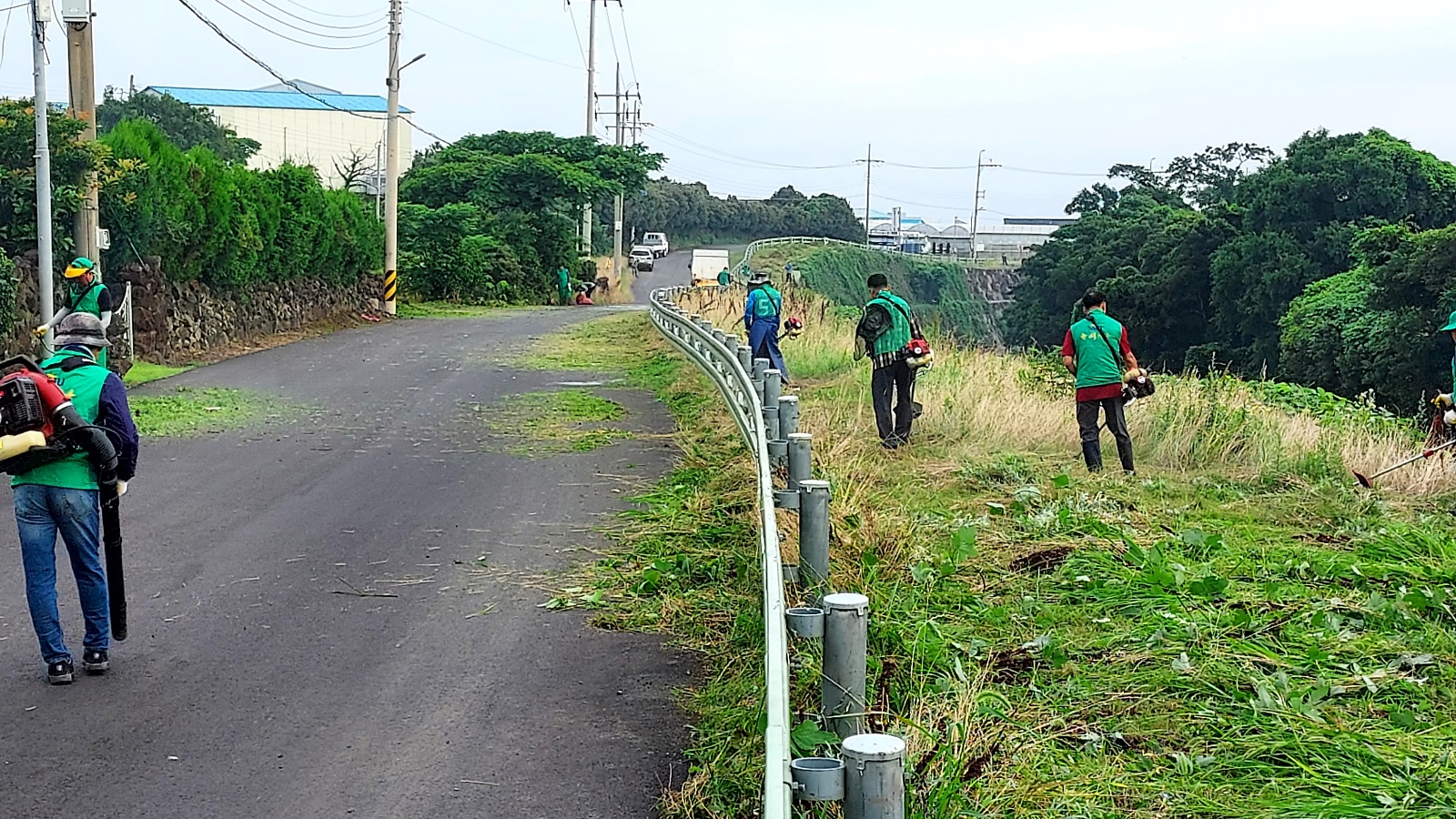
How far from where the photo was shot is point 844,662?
14.3 ft

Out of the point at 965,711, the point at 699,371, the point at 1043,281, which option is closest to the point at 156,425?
the point at 699,371

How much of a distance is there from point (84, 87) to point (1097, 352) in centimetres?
1287

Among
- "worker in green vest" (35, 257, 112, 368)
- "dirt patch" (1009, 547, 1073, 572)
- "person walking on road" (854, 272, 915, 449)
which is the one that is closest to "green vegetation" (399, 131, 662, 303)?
"worker in green vest" (35, 257, 112, 368)

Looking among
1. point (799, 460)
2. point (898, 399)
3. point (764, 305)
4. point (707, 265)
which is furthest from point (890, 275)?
point (799, 460)

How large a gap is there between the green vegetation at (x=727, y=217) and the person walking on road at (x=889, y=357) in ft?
295

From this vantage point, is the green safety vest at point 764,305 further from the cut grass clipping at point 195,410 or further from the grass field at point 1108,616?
the cut grass clipping at point 195,410

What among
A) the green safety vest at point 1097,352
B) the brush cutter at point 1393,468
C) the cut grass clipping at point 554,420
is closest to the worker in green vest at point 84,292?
the cut grass clipping at point 554,420

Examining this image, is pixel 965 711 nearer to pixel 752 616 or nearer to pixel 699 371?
pixel 752 616

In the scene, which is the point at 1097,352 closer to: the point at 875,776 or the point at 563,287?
the point at 875,776

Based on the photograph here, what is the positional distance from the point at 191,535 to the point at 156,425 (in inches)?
202

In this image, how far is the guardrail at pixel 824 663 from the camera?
3.07m

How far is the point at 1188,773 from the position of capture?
15.9 feet

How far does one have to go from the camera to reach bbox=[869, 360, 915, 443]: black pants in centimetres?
1259

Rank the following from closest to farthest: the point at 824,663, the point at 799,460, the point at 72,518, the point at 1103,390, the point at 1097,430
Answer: the point at 824,663 → the point at 72,518 → the point at 799,460 → the point at 1103,390 → the point at 1097,430
